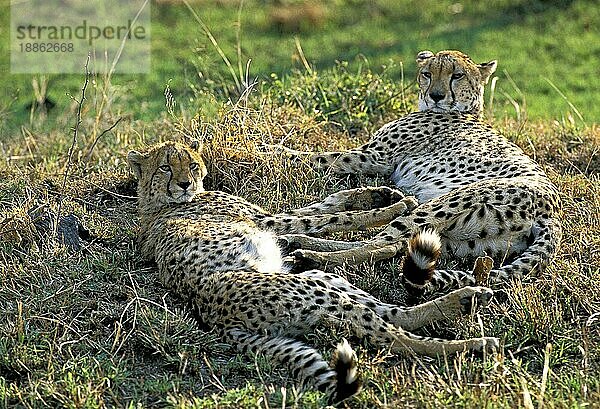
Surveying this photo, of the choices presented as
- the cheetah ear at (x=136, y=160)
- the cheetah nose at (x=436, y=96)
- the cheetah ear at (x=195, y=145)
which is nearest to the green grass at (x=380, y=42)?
the cheetah nose at (x=436, y=96)

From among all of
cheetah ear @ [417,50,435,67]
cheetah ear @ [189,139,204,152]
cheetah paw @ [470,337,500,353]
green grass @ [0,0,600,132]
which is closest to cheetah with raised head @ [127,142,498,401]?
cheetah paw @ [470,337,500,353]

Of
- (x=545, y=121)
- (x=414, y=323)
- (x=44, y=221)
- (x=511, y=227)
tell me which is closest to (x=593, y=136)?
(x=545, y=121)

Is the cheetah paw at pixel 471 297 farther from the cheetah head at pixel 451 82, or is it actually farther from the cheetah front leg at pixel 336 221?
the cheetah head at pixel 451 82

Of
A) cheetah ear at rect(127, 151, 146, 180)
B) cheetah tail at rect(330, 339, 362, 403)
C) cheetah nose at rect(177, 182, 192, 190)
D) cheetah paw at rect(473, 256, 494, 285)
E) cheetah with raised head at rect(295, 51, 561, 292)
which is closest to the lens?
cheetah tail at rect(330, 339, 362, 403)

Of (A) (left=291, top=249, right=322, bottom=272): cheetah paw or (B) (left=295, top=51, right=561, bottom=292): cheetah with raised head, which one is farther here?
(A) (left=291, top=249, right=322, bottom=272): cheetah paw

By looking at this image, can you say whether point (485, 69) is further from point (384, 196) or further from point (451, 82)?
point (384, 196)

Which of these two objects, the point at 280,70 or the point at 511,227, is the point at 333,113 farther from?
the point at 280,70

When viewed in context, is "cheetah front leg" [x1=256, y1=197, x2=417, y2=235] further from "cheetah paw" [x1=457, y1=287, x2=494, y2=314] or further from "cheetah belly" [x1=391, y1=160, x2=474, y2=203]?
"cheetah paw" [x1=457, y1=287, x2=494, y2=314]

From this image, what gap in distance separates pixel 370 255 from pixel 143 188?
118 cm

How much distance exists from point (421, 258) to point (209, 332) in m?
0.87

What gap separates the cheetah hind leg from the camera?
3234mm

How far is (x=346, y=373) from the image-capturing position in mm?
3225

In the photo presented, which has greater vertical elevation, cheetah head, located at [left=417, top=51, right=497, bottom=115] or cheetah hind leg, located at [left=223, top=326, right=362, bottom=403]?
cheetah head, located at [left=417, top=51, right=497, bottom=115]

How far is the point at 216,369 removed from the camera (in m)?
3.66
